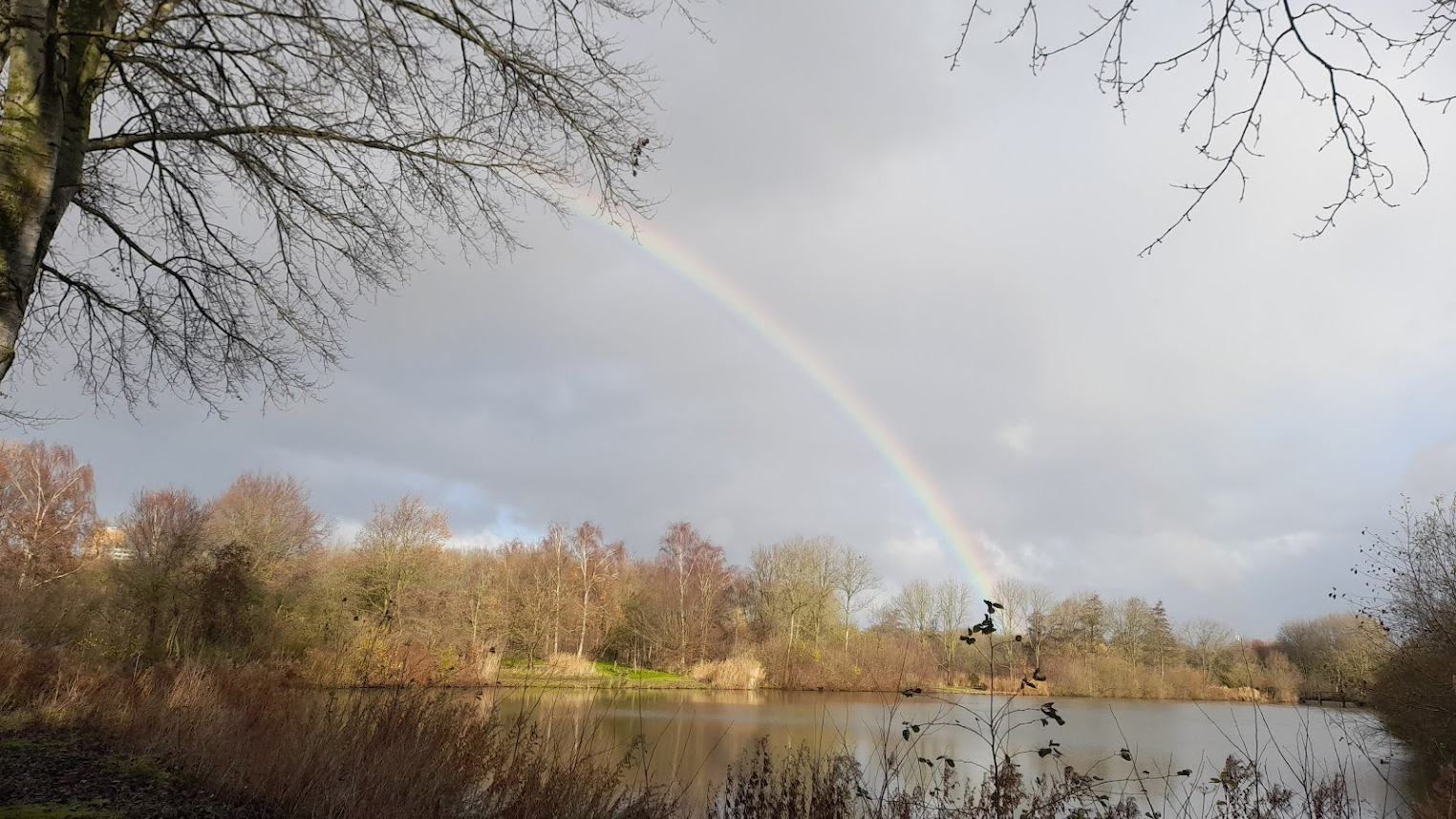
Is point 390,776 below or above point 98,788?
above

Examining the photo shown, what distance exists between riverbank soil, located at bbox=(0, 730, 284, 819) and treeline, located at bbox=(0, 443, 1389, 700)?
1.36 metres

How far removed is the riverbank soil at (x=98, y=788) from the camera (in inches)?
165

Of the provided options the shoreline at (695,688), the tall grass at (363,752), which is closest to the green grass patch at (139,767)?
the tall grass at (363,752)

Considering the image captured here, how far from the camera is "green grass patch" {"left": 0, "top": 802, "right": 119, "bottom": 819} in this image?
3.90 m

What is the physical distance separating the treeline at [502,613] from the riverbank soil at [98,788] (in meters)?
1.36

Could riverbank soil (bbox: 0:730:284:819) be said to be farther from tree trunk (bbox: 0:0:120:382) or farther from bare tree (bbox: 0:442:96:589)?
bare tree (bbox: 0:442:96:589)

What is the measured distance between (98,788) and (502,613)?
32.1m

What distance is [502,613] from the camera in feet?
116

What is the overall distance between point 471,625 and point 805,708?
15034mm

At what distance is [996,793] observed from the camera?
4578 millimetres

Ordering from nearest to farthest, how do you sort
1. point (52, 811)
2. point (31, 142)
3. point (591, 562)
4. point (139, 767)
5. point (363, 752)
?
1. point (31, 142)
2. point (52, 811)
3. point (363, 752)
4. point (139, 767)
5. point (591, 562)

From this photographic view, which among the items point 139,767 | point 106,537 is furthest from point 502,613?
point 139,767

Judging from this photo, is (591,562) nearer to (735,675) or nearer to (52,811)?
(735,675)

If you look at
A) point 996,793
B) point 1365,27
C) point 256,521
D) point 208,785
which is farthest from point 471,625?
point 1365,27
